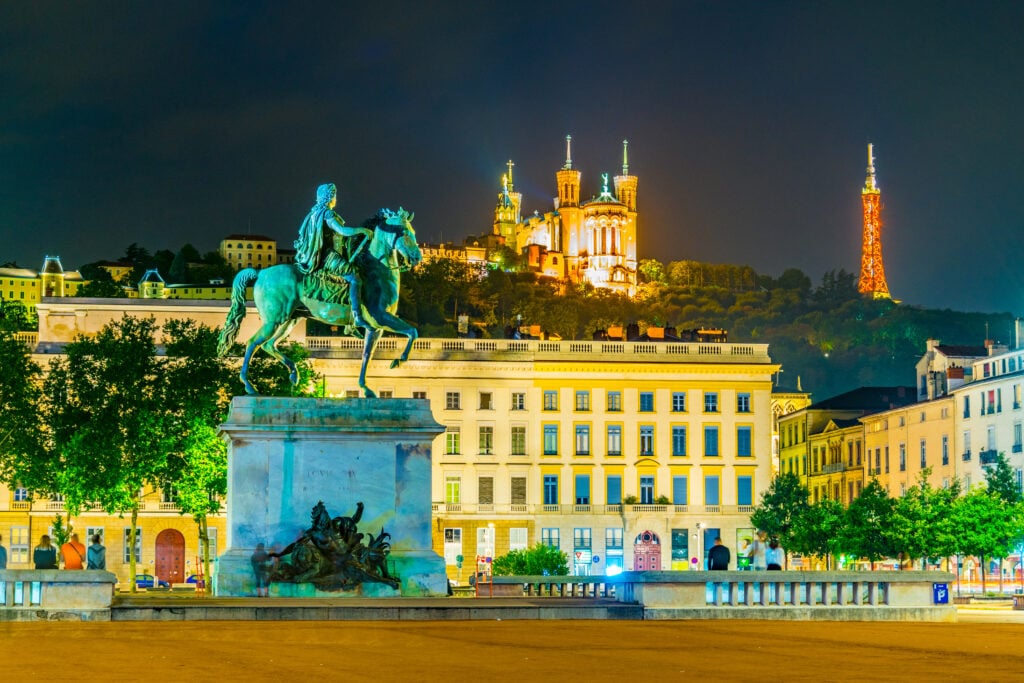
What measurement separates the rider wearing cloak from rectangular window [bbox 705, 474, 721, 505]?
64456mm

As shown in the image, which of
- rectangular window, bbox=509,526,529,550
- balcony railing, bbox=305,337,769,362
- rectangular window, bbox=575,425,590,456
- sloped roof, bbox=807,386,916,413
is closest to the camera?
rectangular window, bbox=509,526,529,550

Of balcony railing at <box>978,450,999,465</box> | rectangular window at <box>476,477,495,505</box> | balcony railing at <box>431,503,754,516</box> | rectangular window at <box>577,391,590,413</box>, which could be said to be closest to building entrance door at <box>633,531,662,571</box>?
balcony railing at <box>431,503,754,516</box>

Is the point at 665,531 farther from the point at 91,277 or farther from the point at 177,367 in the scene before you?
the point at 91,277

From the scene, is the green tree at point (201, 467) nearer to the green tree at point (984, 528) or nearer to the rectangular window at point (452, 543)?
the green tree at point (984, 528)

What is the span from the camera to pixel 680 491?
308 ft

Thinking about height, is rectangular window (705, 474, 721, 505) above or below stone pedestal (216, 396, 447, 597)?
above

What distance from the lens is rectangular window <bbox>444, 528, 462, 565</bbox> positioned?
3565 inches

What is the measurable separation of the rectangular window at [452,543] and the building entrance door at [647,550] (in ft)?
27.7

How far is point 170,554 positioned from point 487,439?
52.4ft

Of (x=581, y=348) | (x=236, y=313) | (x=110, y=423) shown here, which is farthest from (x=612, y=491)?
(x=236, y=313)

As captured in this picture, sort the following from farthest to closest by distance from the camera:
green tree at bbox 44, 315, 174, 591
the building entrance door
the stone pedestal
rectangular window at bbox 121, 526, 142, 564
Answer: the building entrance door → rectangular window at bbox 121, 526, 142, 564 → green tree at bbox 44, 315, 174, 591 → the stone pedestal

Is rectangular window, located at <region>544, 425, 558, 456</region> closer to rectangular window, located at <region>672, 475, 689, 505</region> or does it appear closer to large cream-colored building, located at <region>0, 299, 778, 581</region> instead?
large cream-colored building, located at <region>0, 299, 778, 581</region>

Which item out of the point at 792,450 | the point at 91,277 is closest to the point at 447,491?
the point at 792,450

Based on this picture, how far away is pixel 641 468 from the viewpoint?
3701 inches
